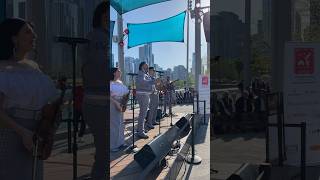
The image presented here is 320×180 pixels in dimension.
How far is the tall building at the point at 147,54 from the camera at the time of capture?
220 cm

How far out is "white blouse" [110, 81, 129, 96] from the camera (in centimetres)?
220

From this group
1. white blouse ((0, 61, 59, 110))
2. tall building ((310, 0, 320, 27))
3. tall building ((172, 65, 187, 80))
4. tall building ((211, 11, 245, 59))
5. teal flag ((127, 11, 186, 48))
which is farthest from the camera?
tall building ((310, 0, 320, 27))

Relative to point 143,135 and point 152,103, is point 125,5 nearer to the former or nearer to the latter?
point 152,103

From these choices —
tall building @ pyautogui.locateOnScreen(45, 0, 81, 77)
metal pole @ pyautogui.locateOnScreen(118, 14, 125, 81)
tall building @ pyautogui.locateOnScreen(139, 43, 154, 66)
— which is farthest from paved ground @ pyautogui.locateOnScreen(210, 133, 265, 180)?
tall building @ pyautogui.locateOnScreen(45, 0, 81, 77)

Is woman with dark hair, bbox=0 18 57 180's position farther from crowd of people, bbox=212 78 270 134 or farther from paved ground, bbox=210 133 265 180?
paved ground, bbox=210 133 265 180

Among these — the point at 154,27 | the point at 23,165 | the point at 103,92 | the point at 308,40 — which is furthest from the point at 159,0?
the point at 308,40

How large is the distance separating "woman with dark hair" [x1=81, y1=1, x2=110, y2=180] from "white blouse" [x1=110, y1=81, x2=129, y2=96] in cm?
3

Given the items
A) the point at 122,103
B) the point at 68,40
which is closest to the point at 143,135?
the point at 122,103

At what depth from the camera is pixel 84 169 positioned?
237 centimetres

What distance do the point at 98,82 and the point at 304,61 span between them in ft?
5.26

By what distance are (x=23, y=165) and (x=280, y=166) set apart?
1.75 meters

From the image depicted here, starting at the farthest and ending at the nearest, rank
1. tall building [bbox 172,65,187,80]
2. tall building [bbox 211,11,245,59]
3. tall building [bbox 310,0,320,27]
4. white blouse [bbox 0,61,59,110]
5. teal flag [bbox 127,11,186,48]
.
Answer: tall building [bbox 310,0,320,27], tall building [bbox 211,11,245,59], tall building [bbox 172,65,187,80], teal flag [bbox 127,11,186,48], white blouse [bbox 0,61,59,110]

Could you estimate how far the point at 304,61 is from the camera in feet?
10.5

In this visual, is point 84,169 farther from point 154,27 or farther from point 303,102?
point 303,102
